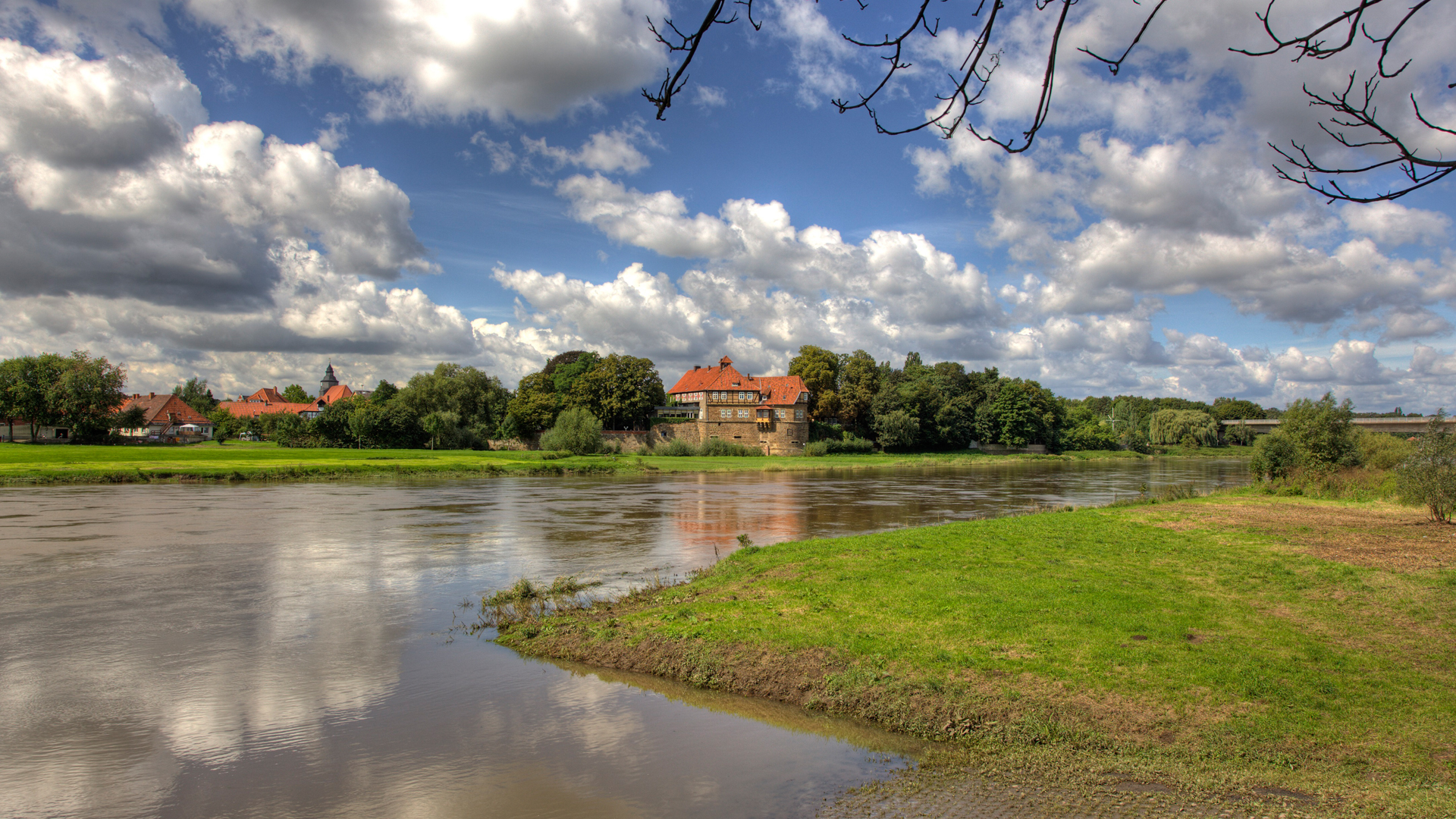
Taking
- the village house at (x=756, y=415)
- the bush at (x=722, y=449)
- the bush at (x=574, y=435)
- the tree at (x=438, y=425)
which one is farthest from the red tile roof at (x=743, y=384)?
the tree at (x=438, y=425)

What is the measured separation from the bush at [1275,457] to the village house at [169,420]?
113179mm

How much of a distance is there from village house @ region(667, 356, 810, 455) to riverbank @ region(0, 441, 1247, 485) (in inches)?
263

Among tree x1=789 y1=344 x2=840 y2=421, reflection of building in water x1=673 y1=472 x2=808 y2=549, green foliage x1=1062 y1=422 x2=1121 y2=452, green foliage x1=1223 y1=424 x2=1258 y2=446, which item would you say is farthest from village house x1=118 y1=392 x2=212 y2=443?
green foliage x1=1223 y1=424 x2=1258 y2=446

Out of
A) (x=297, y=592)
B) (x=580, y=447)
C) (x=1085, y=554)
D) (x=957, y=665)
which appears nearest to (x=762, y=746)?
(x=957, y=665)

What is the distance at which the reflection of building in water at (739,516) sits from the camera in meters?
21.5

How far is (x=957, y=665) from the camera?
7770 mm

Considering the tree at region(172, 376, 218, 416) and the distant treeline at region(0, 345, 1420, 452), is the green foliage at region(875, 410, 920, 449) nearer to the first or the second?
the distant treeline at region(0, 345, 1420, 452)

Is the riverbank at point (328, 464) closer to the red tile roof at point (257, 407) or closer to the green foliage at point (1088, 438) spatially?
the green foliage at point (1088, 438)

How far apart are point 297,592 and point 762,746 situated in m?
11.5

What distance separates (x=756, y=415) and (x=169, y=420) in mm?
84651

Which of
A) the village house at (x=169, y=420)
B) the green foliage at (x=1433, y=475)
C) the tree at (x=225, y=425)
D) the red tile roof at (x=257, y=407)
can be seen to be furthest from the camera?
the red tile roof at (x=257, y=407)

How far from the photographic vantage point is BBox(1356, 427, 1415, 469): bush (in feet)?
93.9

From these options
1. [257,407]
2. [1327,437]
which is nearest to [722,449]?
[1327,437]

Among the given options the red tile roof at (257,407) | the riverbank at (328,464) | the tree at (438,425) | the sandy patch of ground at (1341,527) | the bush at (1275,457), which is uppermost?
the red tile roof at (257,407)
